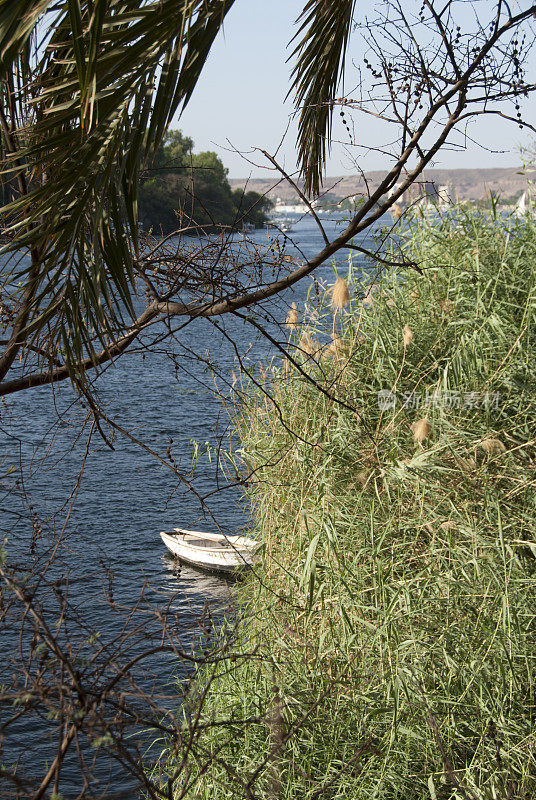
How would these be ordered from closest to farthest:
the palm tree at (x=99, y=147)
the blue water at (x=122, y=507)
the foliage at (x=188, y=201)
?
the palm tree at (x=99, y=147), the foliage at (x=188, y=201), the blue water at (x=122, y=507)

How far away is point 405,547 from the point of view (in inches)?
209

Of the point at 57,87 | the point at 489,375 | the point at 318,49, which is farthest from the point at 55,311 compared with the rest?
the point at 489,375

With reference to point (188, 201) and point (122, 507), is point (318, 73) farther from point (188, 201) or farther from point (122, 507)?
point (122, 507)

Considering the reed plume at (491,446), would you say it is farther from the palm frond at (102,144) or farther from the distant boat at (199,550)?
the distant boat at (199,550)

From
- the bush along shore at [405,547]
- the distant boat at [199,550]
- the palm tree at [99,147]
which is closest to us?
the palm tree at [99,147]

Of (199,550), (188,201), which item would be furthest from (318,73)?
(199,550)

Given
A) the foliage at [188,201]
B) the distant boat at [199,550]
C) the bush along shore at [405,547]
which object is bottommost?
the distant boat at [199,550]

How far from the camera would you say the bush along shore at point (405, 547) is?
456cm

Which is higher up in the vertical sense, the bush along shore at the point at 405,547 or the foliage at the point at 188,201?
the foliage at the point at 188,201

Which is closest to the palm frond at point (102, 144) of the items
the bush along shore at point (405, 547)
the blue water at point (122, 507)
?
the bush along shore at point (405, 547)

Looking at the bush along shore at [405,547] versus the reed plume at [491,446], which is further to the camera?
the reed plume at [491,446]

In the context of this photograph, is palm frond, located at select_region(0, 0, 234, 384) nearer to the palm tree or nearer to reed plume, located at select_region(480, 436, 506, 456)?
the palm tree

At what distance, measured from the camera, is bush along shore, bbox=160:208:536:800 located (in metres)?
4.56

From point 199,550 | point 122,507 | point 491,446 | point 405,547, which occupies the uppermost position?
point 491,446
